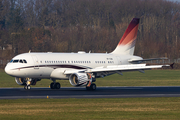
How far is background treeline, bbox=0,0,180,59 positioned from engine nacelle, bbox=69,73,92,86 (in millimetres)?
77339

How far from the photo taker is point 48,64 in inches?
1571

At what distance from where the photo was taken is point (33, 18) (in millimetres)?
190250

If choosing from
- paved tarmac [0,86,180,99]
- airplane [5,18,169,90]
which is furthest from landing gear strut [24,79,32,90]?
paved tarmac [0,86,180,99]

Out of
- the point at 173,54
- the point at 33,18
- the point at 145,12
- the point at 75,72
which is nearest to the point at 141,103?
the point at 75,72

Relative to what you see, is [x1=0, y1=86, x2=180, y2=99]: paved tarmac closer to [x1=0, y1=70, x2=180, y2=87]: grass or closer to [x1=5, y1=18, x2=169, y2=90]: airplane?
[x1=5, y1=18, x2=169, y2=90]: airplane

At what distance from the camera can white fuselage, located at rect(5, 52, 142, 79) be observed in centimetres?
Answer: 3844

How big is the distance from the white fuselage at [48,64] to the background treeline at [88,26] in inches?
2874

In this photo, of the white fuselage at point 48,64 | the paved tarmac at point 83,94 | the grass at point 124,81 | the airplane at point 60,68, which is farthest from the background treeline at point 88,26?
the paved tarmac at point 83,94

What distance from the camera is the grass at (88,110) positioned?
1939 centimetres

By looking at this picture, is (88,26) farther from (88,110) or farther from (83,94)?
(88,110)

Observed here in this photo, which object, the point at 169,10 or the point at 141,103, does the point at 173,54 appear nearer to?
the point at 169,10

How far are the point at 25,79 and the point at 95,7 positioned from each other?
477 ft

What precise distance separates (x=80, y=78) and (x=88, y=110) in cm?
1639

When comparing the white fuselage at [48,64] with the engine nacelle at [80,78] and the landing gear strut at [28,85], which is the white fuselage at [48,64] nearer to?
the landing gear strut at [28,85]
